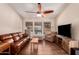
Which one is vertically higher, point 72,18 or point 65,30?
point 72,18

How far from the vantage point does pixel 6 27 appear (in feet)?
15.1

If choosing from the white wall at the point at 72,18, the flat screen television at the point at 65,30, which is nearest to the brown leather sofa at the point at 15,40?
the flat screen television at the point at 65,30

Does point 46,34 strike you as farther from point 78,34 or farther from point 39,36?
point 78,34

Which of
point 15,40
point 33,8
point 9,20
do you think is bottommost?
point 15,40

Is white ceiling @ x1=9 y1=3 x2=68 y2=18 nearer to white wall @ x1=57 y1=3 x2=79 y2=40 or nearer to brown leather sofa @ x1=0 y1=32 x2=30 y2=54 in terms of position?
white wall @ x1=57 y1=3 x2=79 y2=40

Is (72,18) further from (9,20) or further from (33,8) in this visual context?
(9,20)

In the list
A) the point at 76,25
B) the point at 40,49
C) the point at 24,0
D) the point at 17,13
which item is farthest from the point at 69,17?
the point at 24,0

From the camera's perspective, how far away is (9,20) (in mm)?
4840

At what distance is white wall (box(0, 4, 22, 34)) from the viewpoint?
4.31 m

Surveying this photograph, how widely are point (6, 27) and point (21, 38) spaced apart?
3.50 ft

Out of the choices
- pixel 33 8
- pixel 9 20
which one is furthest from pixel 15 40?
pixel 33 8

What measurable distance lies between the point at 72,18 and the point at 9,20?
2.43 meters

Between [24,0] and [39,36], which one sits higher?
[24,0]
